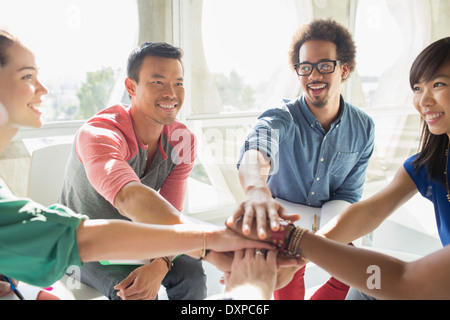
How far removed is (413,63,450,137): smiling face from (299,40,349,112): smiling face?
540mm

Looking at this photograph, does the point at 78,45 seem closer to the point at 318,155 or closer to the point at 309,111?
the point at 309,111

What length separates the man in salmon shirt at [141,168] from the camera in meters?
1.24

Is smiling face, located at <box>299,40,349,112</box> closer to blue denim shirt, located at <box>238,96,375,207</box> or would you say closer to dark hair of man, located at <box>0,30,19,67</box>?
blue denim shirt, located at <box>238,96,375,207</box>

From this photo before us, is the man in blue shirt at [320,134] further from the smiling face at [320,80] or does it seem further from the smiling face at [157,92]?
the smiling face at [157,92]

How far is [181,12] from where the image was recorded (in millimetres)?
2936

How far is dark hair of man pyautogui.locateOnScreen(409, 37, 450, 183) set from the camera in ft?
4.02

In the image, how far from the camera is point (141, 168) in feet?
5.27

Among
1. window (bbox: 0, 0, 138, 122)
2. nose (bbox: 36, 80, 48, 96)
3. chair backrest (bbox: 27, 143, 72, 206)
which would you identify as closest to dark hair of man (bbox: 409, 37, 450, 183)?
nose (bbox: 36, 80, 48, 96)

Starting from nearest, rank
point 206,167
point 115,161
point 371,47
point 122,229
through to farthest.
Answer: point 122,229 → point 115,161 → point 206,167 → point 371,47

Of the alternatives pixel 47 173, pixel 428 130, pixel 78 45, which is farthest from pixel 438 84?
pixel 78 45

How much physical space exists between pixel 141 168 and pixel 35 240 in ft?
2.51
